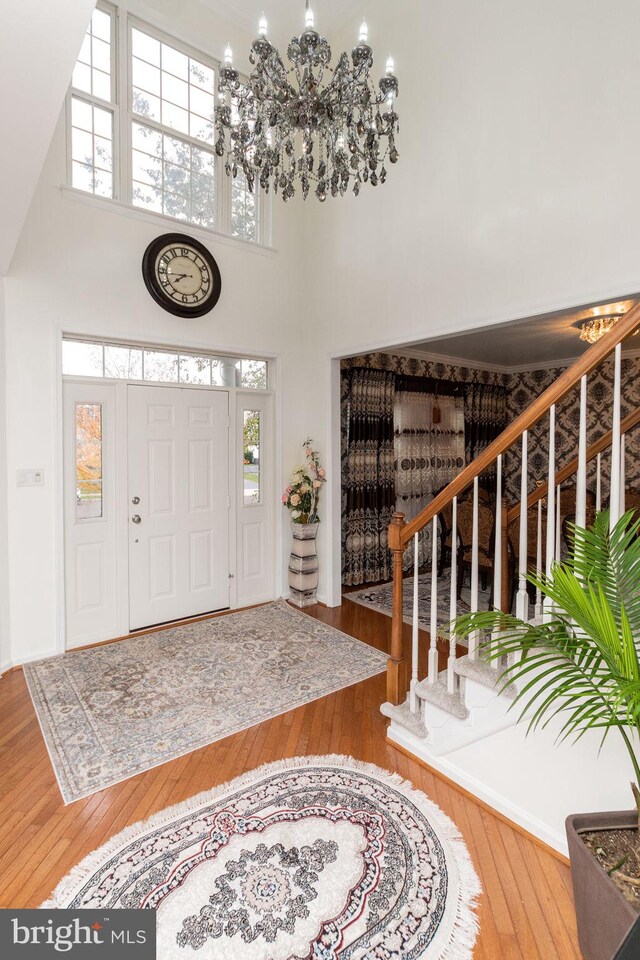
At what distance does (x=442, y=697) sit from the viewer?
2.31m

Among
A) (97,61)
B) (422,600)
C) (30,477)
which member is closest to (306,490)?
(422,600)

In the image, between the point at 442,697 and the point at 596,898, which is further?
the point at 442,697

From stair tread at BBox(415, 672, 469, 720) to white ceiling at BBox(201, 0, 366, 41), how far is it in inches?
218

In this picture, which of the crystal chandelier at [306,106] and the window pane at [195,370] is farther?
the window pane at [195,370]

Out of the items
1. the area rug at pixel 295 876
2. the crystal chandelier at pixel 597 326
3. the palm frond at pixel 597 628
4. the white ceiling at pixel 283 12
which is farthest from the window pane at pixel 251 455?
the white ceiling at pixel 283 12

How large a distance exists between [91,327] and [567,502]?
5232 millimetres

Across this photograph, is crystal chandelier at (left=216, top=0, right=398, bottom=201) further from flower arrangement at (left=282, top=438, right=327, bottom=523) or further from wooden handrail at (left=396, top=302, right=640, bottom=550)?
flower arrangement at (left=282, top=438, right=327, bottom=523)

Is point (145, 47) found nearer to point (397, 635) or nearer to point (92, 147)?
point (92, 147)

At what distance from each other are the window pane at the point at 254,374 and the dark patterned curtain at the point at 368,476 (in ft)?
3.67

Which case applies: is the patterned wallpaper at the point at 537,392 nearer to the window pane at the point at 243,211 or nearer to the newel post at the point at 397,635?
the window pane at the point at 243,211

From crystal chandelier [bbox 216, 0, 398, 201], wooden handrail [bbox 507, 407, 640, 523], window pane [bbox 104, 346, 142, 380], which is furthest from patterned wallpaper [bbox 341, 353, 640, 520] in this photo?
crystal chandelier [bbox 216, 0, 398, 201]

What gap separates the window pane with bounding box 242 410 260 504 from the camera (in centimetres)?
476

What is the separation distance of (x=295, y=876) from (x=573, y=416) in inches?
252

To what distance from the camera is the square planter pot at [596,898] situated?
1.31 m
